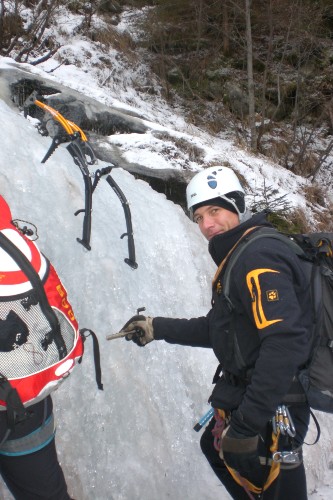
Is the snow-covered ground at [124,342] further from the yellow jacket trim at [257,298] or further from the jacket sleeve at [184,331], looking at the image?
the yellow jacket trim at [257,298]

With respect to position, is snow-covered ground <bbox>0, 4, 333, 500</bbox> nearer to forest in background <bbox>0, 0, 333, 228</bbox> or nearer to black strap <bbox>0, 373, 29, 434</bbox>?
black strap <bbox>0, 373, 29, 434</bbox>

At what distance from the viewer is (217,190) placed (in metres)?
2.14

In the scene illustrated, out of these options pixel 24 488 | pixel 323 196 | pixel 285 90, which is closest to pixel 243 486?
pixel 24 488

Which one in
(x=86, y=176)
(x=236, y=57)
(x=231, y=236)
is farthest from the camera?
(x=236, y=57)

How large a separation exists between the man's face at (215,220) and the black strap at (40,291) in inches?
30.4

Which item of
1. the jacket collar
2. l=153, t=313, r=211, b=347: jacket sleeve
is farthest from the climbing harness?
the jacket collar

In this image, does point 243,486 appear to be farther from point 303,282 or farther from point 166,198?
point 166,198

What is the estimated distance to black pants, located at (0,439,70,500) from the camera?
1.68 m

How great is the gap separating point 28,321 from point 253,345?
2.66 ft

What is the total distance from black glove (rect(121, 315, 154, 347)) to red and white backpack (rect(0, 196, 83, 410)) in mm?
686

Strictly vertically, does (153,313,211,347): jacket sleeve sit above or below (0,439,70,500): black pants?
above

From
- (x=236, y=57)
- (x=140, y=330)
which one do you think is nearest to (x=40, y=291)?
(x=140, y=330)

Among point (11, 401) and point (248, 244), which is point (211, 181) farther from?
point (11, 401)

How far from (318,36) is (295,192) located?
21.3 ft
